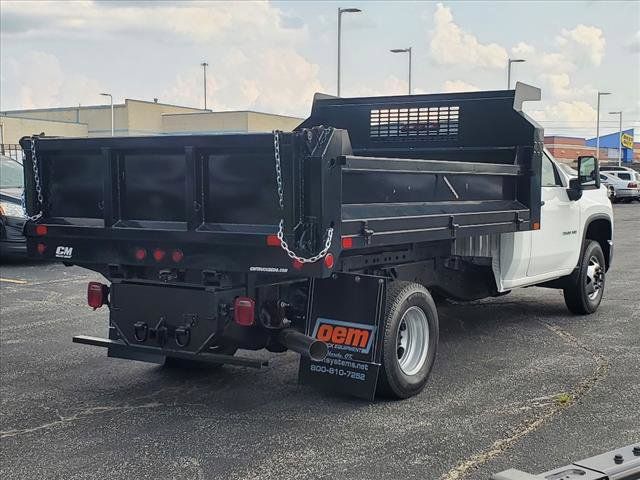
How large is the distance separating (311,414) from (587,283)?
452 centimetres

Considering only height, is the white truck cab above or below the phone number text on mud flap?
above

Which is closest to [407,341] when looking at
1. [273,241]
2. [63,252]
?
[273,241]

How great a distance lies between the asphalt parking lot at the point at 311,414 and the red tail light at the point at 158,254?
106cm

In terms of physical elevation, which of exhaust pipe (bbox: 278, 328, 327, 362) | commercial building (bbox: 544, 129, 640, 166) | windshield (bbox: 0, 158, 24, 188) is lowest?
exhaust pipe (bbox: 278, 328, 327, 362)

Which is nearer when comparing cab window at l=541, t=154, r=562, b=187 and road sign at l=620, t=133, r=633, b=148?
cab window at l=541, t=154, r=562, b=187

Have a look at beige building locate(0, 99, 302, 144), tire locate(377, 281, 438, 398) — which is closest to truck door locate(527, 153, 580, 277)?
tire locate(377, 281, 438, 398)

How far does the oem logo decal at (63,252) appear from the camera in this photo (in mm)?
5461

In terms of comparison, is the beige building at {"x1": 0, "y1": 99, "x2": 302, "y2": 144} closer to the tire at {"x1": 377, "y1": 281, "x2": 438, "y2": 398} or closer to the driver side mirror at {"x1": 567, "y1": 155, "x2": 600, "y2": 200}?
the driver side mirror at {"x1": 567, "y1": 155, "x2": 600, "y2": 200}

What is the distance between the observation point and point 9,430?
5.00 metres

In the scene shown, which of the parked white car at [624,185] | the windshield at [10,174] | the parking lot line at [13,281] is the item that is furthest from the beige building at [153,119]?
the parking lot line at [13,281]

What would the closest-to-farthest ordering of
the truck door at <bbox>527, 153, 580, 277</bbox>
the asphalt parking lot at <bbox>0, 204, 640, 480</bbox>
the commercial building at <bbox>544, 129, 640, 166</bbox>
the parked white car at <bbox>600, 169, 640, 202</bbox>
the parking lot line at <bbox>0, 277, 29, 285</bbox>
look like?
the asphalt parking lot at <bbox>0, 204, 640, 480</bbox>
the truck door at <bbox>527, 153, 580, 277</bbox>
the parking lot line at <bbox>0, 277, 29, 285</bbox>
the parked white car at <bbox>600, 169, 640, 202</bbox>
the commercial building at <bbox>544, 129, 640, 166</bbox>

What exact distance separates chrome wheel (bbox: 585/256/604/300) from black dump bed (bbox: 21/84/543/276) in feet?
8.86

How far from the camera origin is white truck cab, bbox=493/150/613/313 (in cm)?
726

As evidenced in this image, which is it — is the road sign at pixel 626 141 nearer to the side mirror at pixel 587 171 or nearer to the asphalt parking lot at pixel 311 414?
the side mirror at pixel 587 171
